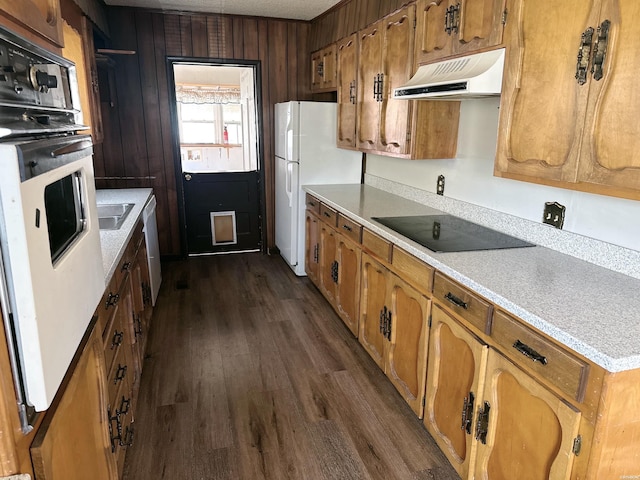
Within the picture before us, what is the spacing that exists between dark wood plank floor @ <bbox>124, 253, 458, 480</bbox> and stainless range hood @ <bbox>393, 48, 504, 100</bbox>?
163 cm

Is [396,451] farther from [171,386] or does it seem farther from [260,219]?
[260,219]

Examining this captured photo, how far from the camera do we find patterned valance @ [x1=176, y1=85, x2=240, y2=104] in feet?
15.7

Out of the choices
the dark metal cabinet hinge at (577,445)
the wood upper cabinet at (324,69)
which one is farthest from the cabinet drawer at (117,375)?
the wood upper cabinet at (324,69)

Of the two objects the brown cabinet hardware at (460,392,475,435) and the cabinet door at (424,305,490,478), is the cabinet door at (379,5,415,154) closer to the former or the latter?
the cabinet door at (424,305,490,478)

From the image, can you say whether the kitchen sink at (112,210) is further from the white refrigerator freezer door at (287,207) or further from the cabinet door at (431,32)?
the cabinet door at (431,32)

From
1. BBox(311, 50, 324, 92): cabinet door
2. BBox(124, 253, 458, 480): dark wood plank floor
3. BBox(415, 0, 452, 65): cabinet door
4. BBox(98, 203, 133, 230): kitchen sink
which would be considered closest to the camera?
BBox(124, 253, 458, 480): dark wood plank floor

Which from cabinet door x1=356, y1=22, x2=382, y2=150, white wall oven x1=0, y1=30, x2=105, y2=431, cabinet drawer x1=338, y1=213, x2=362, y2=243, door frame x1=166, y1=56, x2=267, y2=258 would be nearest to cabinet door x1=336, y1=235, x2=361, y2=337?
cabinet drawer x1=338, y1=213, x2=362, y2=243

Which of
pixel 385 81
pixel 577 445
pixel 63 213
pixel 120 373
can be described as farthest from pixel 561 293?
pixel 385 81

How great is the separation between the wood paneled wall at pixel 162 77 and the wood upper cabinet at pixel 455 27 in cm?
234

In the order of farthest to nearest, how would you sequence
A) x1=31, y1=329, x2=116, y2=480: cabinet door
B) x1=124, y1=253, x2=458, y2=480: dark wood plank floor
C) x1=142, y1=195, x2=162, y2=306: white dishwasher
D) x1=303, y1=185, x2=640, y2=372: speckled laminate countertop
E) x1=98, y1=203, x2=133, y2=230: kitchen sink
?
x1=142, y1=195, x2=162, y2=306: white dishwasher → x1=98, y1=203, x2=133, y2=230: kitchen sink → x1=124, y1=253, x2=458, y2=480: dark wood plank floor → x1=303, y1=185, x2=640, y2=372: speckled laminate countertop → x1=31, y1=329, x2=116, y2=480: cabinet door

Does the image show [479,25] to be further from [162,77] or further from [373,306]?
[162,77]

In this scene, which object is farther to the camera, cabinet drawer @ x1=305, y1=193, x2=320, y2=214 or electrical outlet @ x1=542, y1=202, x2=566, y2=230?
cabinet drawer @ x1=305, y1=193, x2=320, y2=214

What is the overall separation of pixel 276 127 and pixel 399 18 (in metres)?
2.09

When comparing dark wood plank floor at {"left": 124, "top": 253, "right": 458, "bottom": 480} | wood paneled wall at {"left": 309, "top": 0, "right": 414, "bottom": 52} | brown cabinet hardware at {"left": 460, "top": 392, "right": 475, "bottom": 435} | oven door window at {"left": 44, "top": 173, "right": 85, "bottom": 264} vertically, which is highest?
wood paneled wall at {"left": 309, "top": 0, "right": 414, "bottom": 52}
